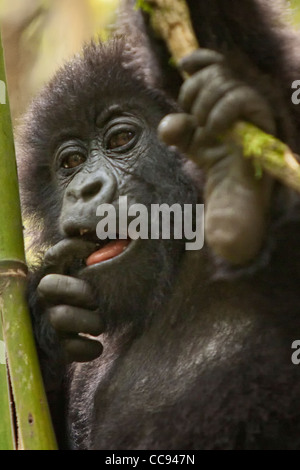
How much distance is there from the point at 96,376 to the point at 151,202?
0.76 meters

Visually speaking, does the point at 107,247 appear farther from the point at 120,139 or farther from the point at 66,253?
the point at 120,139

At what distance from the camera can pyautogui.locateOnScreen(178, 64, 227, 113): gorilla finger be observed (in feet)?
7.29

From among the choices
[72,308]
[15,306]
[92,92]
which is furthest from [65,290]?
[92,92]

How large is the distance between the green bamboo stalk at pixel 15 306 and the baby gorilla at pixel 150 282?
0.30 meters

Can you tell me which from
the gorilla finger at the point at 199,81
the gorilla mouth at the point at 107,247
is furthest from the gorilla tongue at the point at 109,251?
the gorilla finger at the point at 199,81

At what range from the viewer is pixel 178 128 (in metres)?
2.21

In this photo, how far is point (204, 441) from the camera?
2.37m

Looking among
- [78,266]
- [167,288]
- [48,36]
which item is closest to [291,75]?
[167,288]

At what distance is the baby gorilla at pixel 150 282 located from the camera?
2.27 meters

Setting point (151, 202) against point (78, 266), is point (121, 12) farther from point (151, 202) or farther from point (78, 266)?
point (78, 266)

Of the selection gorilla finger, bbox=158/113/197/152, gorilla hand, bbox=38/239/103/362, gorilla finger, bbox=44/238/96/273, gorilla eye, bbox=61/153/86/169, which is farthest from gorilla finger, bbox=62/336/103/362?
gorilla finger, bbox=158/113/197/152

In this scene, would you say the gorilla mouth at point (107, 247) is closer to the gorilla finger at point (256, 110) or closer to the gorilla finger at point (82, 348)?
the gorilla finger at point (82, 348)

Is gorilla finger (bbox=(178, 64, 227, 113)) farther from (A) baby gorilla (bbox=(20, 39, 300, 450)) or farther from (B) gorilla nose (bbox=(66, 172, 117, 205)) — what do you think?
(B) gorilla nose (bbox=(66, 172, 117, 205))
